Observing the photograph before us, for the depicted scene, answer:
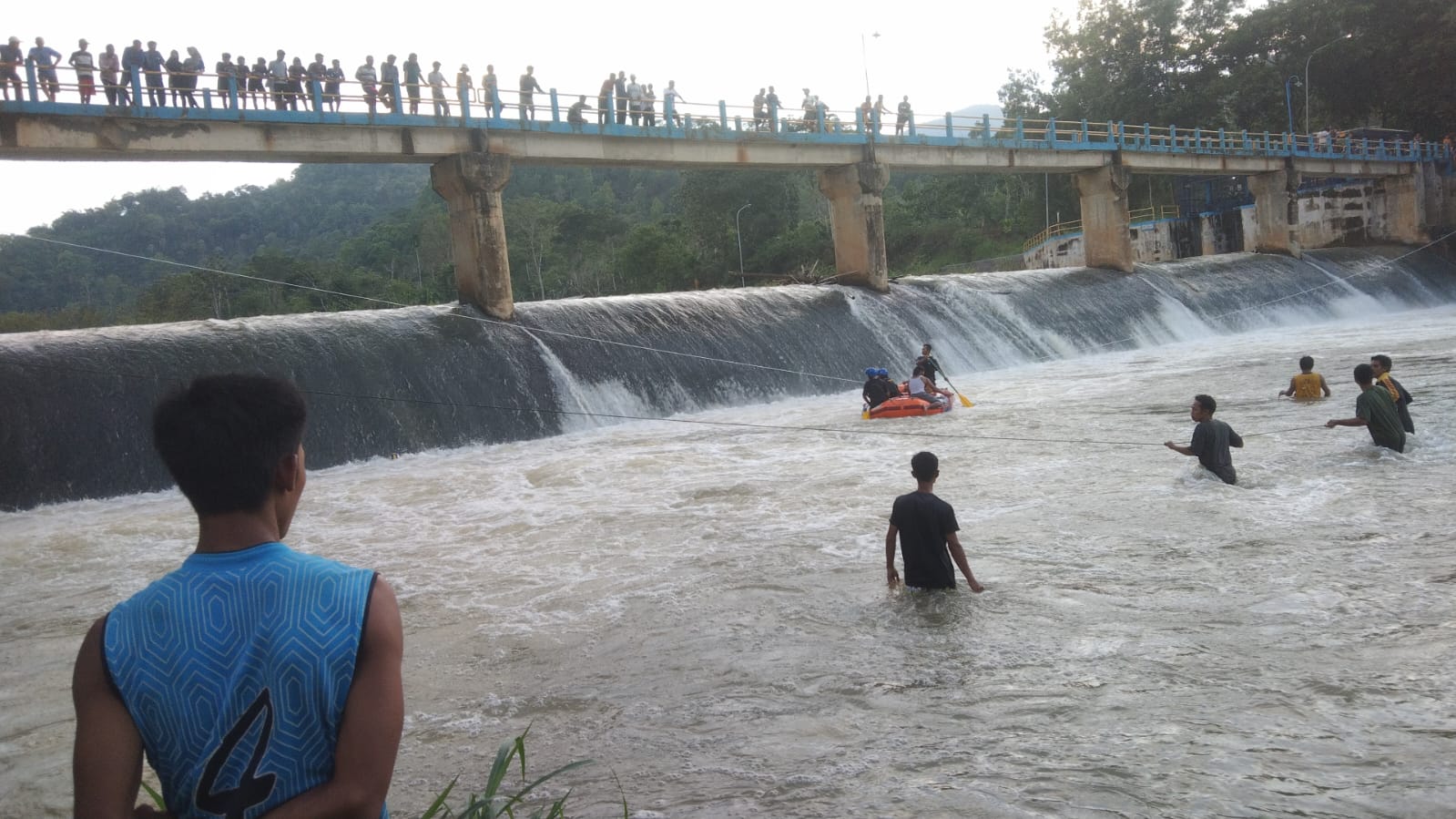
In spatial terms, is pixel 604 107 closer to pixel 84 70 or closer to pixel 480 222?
pixel 480 222

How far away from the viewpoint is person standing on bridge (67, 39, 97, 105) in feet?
55.0

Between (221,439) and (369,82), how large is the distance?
19.3m

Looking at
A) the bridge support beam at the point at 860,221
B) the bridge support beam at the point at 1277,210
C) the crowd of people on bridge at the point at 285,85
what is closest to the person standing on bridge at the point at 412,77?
the crowd of people on bridge at the point at 285,85

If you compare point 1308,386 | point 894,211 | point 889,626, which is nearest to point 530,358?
point 1308,386

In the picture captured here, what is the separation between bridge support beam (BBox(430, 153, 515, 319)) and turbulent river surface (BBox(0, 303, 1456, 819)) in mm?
7417

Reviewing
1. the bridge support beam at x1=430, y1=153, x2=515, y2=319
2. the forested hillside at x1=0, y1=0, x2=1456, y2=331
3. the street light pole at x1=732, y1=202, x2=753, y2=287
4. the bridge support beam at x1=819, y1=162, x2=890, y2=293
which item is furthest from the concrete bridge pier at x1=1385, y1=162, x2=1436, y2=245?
the bridge support beam at x1=430, y1=153, x2=515, y2=319

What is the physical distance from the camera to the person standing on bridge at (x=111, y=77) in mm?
17141

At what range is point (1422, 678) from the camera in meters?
5.45

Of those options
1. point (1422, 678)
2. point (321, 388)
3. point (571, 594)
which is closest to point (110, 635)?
point (1422, 678)

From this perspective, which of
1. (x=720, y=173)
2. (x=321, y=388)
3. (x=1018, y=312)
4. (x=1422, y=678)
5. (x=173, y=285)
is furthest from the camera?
(x=720, y=173)

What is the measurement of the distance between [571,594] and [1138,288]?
29.3 metres

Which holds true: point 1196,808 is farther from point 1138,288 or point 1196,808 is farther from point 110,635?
point 1138,288

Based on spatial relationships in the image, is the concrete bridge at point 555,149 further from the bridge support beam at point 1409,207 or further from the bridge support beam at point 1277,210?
the bridge support beam at point 1409,207

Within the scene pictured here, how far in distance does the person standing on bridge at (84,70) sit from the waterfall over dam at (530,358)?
11.7ft
